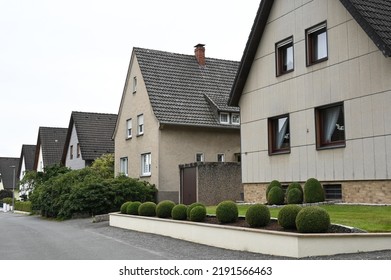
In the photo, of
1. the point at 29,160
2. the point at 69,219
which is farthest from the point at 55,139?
the point at 69,219

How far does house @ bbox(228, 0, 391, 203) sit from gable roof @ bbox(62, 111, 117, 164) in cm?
2285

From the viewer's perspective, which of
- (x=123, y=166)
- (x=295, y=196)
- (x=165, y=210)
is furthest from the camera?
(x=123, y=166)

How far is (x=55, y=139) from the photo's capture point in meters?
59.0

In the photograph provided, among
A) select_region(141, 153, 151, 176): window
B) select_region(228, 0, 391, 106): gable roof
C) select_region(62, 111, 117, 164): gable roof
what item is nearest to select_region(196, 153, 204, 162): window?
select_region(141, 153, 151, 176): window

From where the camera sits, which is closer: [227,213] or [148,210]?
[227,213]

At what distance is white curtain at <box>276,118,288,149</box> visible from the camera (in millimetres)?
21312

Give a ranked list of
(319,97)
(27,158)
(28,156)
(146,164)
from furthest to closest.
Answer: (28,156)
(27,158)
(146,164)
(319,97)

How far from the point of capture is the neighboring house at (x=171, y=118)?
29.8 m

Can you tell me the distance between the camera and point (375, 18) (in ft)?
55.7

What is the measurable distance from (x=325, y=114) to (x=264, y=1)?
5.75m

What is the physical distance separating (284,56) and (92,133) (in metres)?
27.6

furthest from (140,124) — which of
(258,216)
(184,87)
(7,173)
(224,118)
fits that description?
(7,173)

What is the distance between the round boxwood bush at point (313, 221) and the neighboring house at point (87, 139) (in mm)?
33767

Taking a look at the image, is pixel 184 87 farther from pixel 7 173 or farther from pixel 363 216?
pixel 7 173
